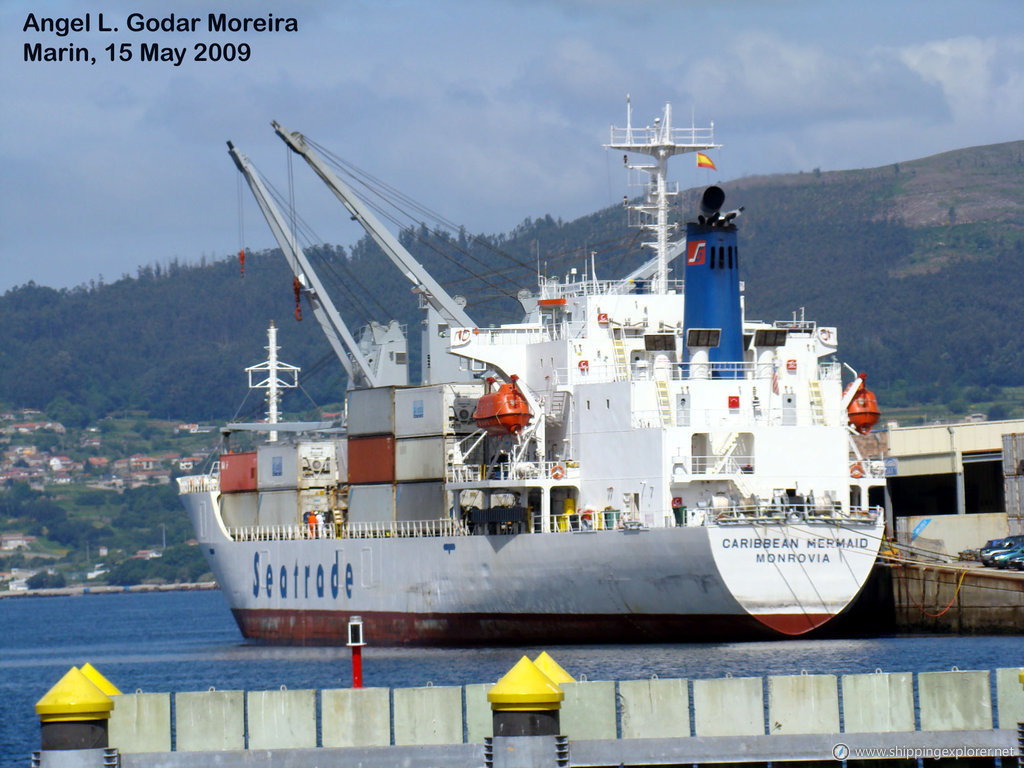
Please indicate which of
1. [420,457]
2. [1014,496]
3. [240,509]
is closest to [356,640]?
[420,457]

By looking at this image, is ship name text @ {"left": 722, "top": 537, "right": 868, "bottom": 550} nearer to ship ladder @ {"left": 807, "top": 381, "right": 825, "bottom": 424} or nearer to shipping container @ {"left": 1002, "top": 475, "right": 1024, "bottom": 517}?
ship ladder @ {"left": 807, "top": 381, "right": 825, "bottom": 424}

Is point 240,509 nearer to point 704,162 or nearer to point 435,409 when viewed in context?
point 435,409

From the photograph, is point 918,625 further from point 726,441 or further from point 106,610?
point 106,610

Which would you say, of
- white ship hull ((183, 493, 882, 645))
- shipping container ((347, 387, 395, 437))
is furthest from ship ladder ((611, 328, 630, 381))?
shipping container ((347, 387, 395, 437))

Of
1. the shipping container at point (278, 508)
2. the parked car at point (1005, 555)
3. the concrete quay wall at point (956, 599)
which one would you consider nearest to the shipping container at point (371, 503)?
the shipping container at point (278, 508)

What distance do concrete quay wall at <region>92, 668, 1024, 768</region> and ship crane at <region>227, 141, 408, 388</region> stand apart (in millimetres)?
42513

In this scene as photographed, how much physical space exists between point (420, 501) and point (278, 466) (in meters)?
9.08

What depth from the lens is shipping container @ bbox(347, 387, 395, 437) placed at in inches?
2056

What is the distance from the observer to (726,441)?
140 feet

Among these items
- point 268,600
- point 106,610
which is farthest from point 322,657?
point 106,610

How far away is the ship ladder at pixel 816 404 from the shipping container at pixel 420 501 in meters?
11.3

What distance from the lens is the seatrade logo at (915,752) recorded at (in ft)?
65.0

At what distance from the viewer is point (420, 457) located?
2004 inches

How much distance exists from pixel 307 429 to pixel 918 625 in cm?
2604
